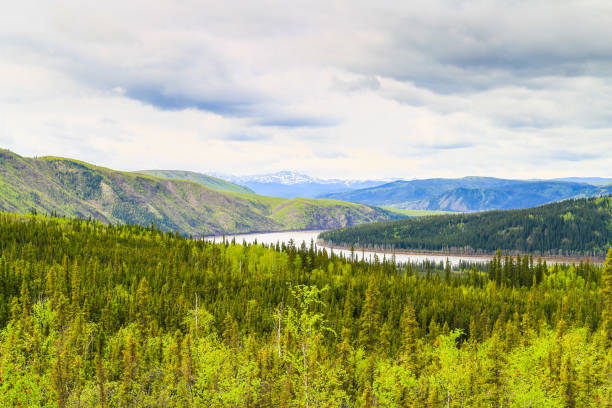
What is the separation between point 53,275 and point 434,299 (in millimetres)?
135647

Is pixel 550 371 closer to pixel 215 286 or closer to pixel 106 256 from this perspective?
pixel 215 286

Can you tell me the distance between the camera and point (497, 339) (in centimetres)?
10075

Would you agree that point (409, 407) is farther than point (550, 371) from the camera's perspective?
No

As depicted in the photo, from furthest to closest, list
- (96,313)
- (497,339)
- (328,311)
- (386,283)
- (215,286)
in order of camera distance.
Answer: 1. (386,283)
2. (215,286)
3. (328,311)
4. (96,313)
5. (497,339)

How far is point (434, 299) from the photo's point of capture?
157 meters

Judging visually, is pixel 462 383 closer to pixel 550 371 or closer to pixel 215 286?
pixel 550 371

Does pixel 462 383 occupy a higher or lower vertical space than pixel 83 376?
higher

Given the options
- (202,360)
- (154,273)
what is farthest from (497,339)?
(154,273)

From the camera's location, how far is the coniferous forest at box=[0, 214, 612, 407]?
64875mm

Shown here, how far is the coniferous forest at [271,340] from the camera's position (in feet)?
213

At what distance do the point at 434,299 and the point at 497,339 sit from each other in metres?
56.1

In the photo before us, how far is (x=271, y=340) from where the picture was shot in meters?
112

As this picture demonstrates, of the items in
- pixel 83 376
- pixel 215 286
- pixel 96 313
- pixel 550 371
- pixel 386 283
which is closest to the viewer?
pixel 550 371

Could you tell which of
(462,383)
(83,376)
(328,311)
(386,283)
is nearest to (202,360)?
(83,376)
